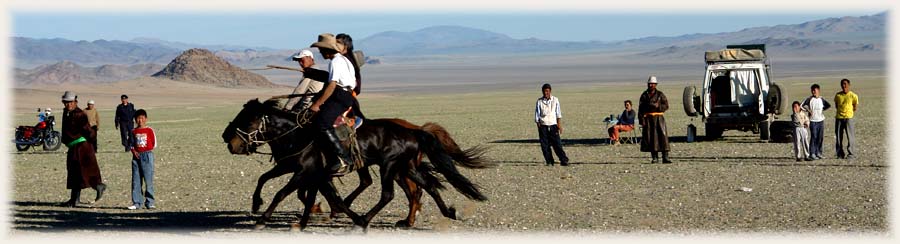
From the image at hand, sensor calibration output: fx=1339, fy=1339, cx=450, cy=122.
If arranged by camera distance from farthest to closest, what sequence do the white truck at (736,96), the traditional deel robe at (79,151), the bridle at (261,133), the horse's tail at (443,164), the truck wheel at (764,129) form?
the white truck at (736,96) < the truck wheel at (764,129) < the traditional deel robe at (79,151) < the horse's tail at (443,164) < the bridle at (261,133)

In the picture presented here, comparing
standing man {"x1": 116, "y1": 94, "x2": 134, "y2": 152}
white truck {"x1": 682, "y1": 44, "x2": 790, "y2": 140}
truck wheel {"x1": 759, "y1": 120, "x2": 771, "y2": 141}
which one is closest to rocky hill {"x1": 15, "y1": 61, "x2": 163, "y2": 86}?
standing man {"x1": 116, "y1": 94, "x2": 134, "y2": 152}

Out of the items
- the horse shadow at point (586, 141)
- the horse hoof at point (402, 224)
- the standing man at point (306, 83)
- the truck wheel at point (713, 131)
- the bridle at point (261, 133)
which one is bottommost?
the horse shadow at point (586, 141)

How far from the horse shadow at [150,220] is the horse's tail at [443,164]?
2.10 ft

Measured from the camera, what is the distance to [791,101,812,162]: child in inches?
811

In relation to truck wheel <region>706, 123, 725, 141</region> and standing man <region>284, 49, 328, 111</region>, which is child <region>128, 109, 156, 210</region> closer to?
standing man <region>284, 49, 328, 111</region>

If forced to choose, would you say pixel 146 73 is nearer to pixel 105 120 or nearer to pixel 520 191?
pixel 105 120

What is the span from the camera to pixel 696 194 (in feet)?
51.6

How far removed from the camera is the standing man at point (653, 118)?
64.7 ft

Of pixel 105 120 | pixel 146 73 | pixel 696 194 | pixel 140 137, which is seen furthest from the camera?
pixel 146 73

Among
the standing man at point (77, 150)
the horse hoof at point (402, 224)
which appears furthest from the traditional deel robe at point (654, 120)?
the standing man at point (77, 150)

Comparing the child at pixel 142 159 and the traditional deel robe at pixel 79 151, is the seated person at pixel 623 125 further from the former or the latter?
the traditional deel robe at pixel 79 151

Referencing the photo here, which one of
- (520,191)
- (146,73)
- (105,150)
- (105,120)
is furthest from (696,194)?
(146,73)

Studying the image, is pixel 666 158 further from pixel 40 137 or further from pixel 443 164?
pixel 40 137

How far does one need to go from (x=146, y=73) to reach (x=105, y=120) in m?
130
